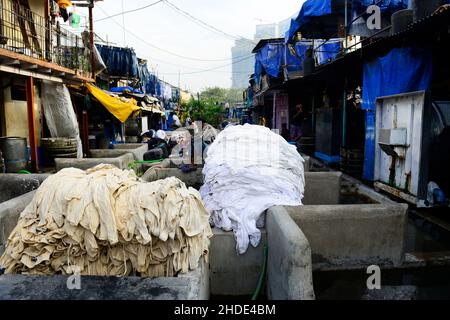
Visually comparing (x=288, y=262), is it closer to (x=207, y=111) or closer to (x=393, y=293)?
(x=393, y=293)

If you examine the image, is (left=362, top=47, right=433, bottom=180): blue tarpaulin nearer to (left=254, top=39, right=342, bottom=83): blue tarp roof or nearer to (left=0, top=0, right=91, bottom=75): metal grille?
(left=0, top=0, right=91, bottom=75): metal grille

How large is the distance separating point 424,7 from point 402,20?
0.45 m

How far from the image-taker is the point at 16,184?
648 cm

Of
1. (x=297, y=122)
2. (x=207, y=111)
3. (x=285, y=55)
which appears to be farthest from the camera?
(x=207, y=111)

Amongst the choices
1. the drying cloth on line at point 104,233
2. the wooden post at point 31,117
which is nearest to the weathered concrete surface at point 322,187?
the drying cloth on line at point 104,233

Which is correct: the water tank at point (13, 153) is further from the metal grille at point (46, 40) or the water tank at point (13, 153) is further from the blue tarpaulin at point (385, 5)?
the blue tarpaulin at point (385, 5)

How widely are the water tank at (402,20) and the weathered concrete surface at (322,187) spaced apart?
11.4ft

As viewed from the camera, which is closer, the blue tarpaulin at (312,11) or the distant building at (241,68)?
the blue tarpaulin at (312,11)

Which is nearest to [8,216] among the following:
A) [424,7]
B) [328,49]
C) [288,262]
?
[288,262]

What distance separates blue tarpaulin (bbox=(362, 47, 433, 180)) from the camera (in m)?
6.53

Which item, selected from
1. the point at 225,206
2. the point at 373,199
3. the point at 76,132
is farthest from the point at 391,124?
the point at 76,132

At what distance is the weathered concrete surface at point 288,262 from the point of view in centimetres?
330
